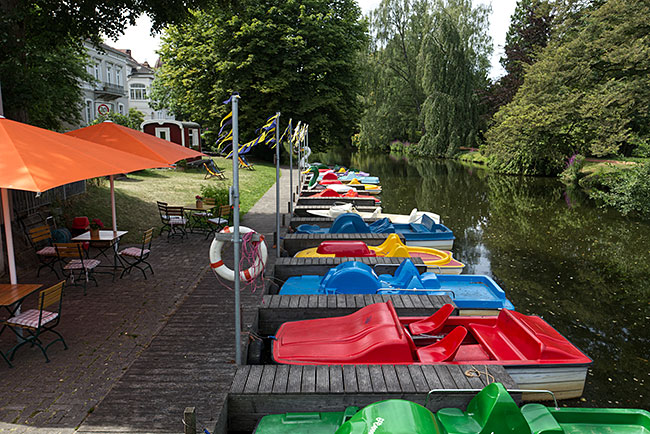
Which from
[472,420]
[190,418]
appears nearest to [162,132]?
[190,418]

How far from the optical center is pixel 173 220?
39.9ft

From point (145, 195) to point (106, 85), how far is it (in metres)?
20.8

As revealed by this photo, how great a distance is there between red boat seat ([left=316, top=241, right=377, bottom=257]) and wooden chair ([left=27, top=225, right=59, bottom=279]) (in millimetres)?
5286

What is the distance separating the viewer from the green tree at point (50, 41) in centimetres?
932

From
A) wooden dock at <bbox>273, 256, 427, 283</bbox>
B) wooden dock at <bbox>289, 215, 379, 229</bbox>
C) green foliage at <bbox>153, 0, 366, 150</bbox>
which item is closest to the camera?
wooden dock at <bbox>273, 256, 427, 283</bbox>

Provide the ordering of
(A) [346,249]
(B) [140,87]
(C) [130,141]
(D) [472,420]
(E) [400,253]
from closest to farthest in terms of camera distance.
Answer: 1. (D) [472,420]
2. (C) [130,141]
3. (E) [400,253]
4. (A) [346,249]
5. (B) [140,87]

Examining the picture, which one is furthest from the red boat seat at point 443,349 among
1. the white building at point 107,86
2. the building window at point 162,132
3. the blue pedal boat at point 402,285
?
the building window at point 162,132

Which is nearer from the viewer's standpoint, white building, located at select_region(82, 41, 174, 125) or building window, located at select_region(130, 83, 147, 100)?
white building, located at select_region(82, 41, 174, 125)

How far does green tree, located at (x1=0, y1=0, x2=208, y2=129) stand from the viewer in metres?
9.32

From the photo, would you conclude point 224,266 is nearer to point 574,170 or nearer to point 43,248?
point 43,248

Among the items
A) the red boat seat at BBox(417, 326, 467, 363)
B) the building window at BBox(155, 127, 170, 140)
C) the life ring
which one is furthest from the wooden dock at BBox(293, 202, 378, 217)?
the building window at BBox(155, 127, 170, 140)

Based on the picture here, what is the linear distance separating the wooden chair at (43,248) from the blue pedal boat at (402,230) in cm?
573

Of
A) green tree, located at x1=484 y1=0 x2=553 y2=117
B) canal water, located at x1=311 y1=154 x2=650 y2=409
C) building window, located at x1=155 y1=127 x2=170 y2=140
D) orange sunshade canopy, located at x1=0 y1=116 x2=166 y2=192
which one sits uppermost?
green tree, located at x1=484 y1=0 x2=553 y2=117

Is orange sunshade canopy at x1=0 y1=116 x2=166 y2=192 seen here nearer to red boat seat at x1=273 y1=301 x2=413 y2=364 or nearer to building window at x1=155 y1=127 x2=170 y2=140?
red boat seat at x1=273 y1=301 x2=413 y2=364
